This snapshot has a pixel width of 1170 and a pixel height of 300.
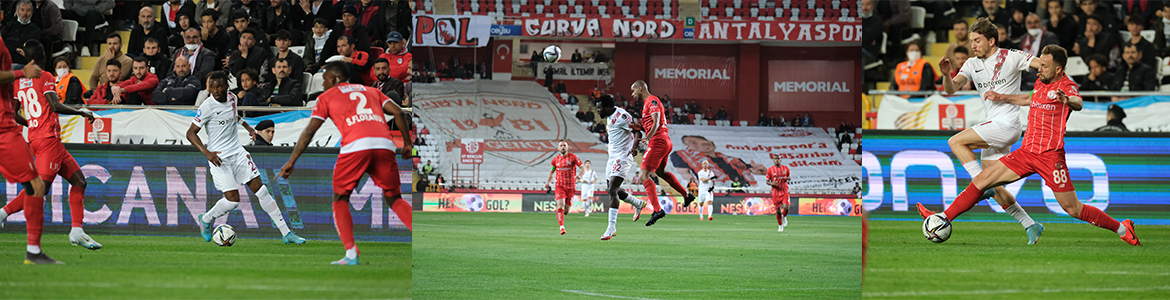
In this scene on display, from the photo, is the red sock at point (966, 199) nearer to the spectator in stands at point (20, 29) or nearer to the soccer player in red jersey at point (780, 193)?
the soccer player in red jersey at point (780, 193)

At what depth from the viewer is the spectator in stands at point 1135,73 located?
41.3 feet

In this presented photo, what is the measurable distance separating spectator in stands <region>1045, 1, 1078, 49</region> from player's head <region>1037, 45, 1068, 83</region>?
7.78m

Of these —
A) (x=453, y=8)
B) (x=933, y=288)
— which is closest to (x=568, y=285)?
(x=933, y=288)

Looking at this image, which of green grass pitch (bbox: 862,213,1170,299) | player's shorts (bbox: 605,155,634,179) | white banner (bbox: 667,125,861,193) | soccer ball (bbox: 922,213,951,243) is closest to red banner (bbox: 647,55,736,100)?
white banner (bbox: 667,125,861,193)

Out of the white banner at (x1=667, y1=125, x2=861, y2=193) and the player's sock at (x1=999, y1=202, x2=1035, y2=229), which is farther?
the white banner at (x1=667, y1=125, x2=861, y2=193)

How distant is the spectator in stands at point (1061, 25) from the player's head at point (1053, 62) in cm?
778

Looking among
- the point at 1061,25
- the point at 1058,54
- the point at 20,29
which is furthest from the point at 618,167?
the point at 20,29

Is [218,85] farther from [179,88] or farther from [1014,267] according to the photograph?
[1014,267]

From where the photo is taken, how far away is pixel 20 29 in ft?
36.1

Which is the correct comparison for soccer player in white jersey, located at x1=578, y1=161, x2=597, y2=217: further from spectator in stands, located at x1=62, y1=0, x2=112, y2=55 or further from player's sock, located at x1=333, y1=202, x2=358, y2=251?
player's sock, located at x1=333, y1=202, x2=358, y2=251

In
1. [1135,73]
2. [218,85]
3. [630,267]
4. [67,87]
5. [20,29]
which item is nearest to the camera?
[630,267]

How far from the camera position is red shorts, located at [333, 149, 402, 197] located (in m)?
4.38

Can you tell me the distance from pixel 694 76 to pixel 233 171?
18.3 m


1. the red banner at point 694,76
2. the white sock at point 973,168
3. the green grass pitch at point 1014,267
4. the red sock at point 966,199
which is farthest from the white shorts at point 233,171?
the red banner at point 694,76
